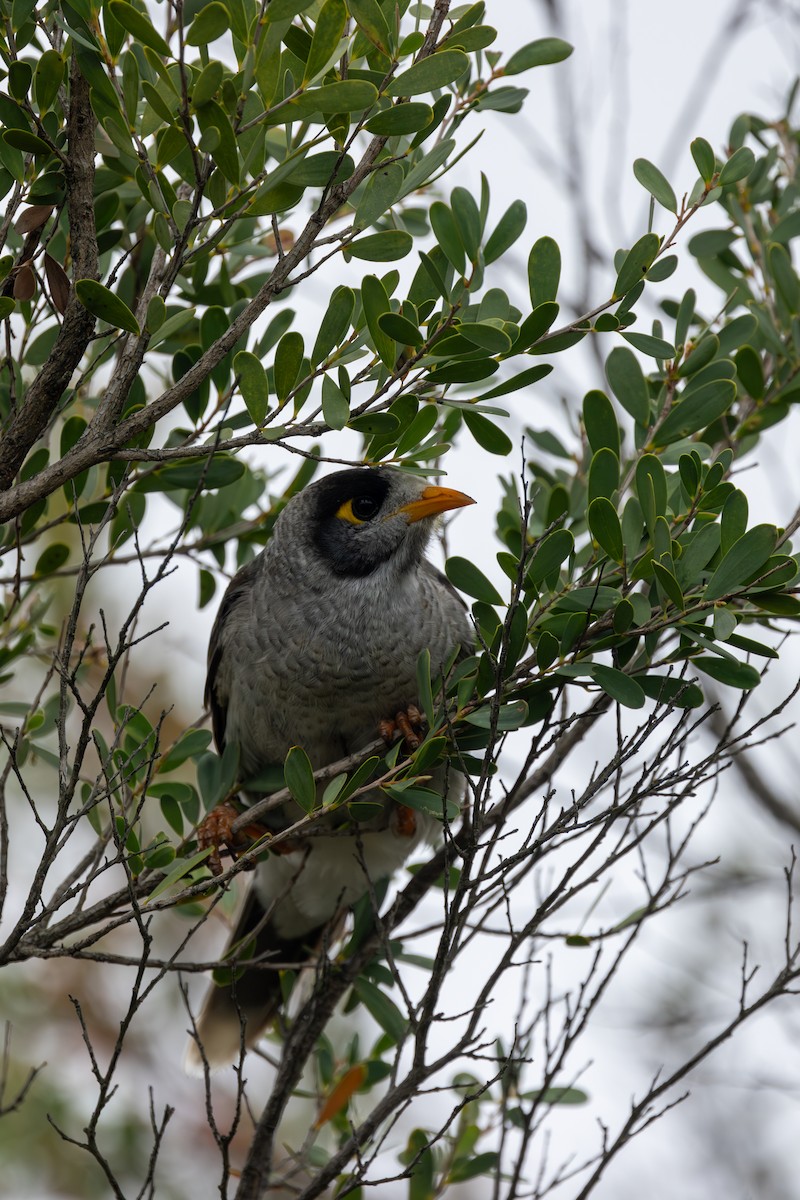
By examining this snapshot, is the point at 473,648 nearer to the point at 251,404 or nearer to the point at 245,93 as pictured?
the point at 251,404

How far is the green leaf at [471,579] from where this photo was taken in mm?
3430

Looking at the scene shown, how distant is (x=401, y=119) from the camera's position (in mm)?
2686

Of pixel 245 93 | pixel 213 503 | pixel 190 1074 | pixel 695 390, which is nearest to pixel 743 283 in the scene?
pixel 695 390

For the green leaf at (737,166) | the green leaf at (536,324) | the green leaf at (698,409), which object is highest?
the green leaf at (737,166)

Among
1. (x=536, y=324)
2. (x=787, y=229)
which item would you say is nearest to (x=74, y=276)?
(x=536, y=324)

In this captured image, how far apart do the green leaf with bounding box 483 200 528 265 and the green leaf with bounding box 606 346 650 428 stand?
0.51 metres

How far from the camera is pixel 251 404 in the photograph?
116 inches

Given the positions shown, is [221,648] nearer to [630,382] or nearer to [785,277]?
[630,382]

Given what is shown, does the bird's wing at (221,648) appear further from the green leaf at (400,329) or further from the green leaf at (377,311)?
the green leaf at (400,329)

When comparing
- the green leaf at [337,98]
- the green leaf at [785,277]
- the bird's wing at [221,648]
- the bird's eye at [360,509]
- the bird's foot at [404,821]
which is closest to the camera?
the green leaf at [337,98]

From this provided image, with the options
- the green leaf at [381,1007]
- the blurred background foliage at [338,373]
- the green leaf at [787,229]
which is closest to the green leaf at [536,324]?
the blurred background foliage at [338,373]

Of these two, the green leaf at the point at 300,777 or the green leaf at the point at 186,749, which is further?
the green leaf at the point at 186,749

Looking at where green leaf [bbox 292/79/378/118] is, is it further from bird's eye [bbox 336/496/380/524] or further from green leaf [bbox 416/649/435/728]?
bird's eye [bbox 336/496/380/524]

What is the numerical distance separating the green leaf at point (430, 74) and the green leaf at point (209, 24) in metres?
0.40
